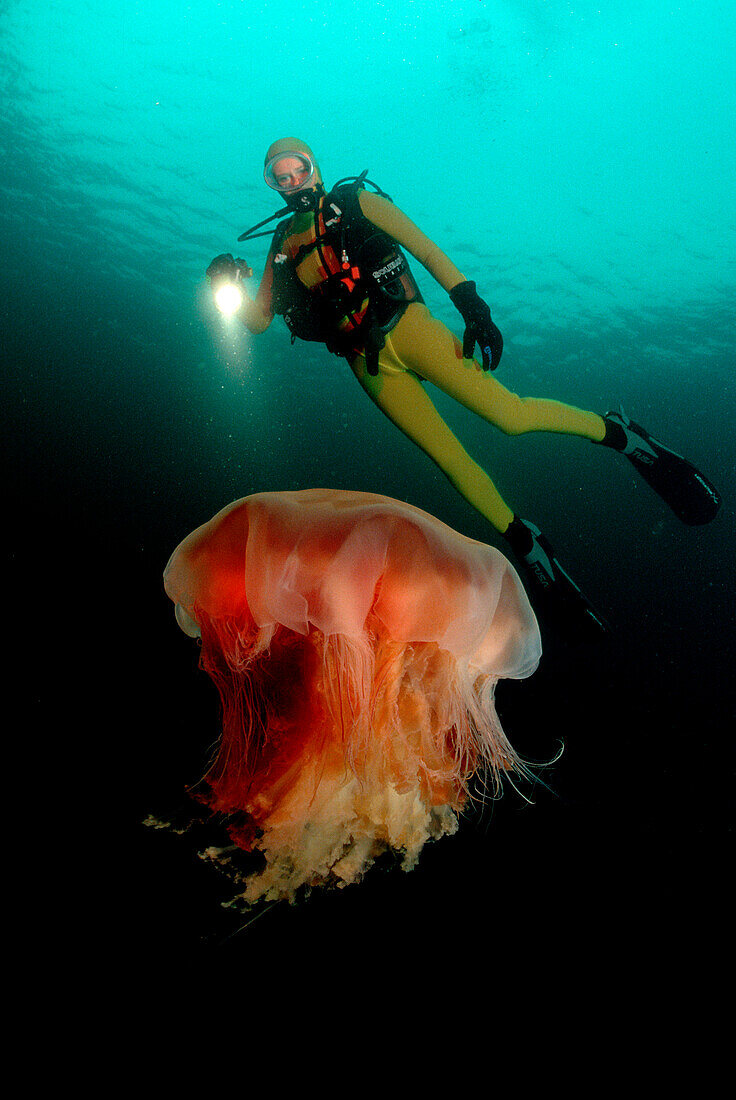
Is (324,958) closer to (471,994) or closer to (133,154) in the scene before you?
(471,994)

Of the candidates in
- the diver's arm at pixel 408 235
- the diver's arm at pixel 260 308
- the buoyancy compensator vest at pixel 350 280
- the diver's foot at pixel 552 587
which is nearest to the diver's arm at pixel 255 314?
the diver's arm at pixel 260 308

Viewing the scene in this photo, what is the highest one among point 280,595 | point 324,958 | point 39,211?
point 39,211

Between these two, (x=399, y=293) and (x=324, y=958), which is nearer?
→ (x=324, y=958)

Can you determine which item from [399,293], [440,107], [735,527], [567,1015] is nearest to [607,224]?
[440,107]

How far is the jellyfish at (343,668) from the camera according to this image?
133 centimetres

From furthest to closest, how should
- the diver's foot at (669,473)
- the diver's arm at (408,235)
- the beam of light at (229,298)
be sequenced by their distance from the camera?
1. the diver's foot at (669,473)
2. the beam of light at (229,298)
3. the diver's arm at (408,235)

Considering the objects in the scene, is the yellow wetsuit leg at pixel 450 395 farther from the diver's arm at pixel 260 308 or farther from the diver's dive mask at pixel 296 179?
the diver's dive mask at pixel 296 179

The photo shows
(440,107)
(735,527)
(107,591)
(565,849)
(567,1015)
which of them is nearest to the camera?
(567,1015)

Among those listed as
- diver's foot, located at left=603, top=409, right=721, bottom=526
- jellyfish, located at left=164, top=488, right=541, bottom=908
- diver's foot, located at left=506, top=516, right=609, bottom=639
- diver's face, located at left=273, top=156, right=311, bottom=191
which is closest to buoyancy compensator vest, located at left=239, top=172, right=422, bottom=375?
diver's face, located at left=273, top=156, right=311, bottom=191

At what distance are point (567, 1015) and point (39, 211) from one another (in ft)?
79.6

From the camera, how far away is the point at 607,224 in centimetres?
1402

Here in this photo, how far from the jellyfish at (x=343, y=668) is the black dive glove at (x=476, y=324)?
77.9 inches

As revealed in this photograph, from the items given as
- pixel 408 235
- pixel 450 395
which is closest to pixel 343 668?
pixel 450 395

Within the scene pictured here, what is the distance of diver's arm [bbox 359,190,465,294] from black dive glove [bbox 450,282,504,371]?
0.13 metres
